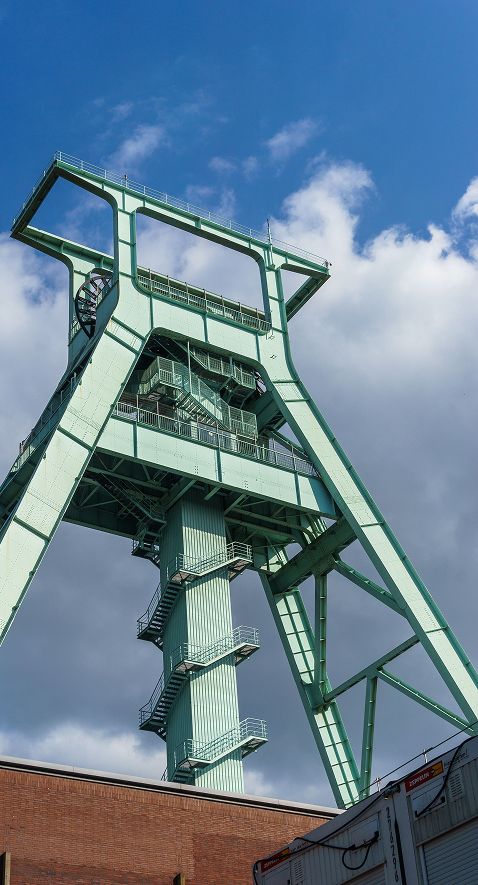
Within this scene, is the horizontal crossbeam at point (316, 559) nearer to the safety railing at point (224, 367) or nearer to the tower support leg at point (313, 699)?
the tower support leg at point (313, 699)

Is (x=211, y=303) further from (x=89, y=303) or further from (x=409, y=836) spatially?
(x=409, y=836)

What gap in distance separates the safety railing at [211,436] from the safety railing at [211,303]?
130 inches

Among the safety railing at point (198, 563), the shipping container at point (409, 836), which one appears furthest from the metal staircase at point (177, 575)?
the shipping container at point (409, 836)

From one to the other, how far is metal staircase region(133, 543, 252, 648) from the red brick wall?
300 inches

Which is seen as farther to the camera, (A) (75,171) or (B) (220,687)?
(A) (75,171)

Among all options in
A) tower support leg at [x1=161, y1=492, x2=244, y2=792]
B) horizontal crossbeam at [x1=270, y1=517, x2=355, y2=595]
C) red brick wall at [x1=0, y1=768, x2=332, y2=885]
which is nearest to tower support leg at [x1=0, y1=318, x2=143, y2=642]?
tower support leg at [x1=161, y1=492, x2=244, y2=792]

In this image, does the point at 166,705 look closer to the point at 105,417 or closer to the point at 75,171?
the point at 105,417

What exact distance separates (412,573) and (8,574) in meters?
10.3

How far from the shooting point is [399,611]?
3169 cm

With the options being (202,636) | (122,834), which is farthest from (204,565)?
(122,834)

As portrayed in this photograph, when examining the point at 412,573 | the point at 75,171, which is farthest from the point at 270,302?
the point at 412,573

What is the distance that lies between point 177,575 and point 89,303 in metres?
8.27

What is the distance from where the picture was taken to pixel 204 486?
33062 mm

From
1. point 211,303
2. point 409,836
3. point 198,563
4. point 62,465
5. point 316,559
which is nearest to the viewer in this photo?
point 409,836
